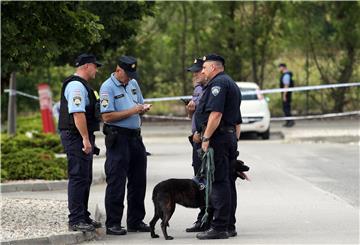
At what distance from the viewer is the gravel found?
975 centimetres

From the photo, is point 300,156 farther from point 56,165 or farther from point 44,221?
point 44,221

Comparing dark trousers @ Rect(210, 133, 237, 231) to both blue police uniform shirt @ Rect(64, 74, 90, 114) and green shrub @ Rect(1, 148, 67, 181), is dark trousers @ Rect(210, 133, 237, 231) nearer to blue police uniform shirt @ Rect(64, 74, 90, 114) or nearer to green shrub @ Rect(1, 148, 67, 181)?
blue police uniform shirt @ Rect(64, 74, 90, 114)

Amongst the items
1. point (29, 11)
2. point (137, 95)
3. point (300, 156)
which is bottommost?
point (300, 156)

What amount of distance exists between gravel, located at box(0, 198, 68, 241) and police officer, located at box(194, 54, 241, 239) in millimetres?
1665

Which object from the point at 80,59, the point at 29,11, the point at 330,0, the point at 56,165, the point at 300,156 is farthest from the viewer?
the point at 330,0

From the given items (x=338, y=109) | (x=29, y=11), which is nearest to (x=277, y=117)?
(x=338, y=109)

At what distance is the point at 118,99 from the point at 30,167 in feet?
17.9

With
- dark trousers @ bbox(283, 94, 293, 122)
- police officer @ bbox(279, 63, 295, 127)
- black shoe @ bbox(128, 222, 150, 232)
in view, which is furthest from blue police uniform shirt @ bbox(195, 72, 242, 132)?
dark trousers @ bbox(283, 94, 293, 122)

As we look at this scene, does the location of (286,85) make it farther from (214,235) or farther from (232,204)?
(214,235)

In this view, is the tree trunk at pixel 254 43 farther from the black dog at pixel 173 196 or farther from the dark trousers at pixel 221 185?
the dark trousers at pixel 221 185

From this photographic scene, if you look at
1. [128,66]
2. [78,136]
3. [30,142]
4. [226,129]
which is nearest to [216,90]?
[226,129]

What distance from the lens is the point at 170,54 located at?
29609 millimetres

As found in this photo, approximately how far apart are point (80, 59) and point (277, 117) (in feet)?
64.8

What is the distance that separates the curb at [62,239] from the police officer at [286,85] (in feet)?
58.2
